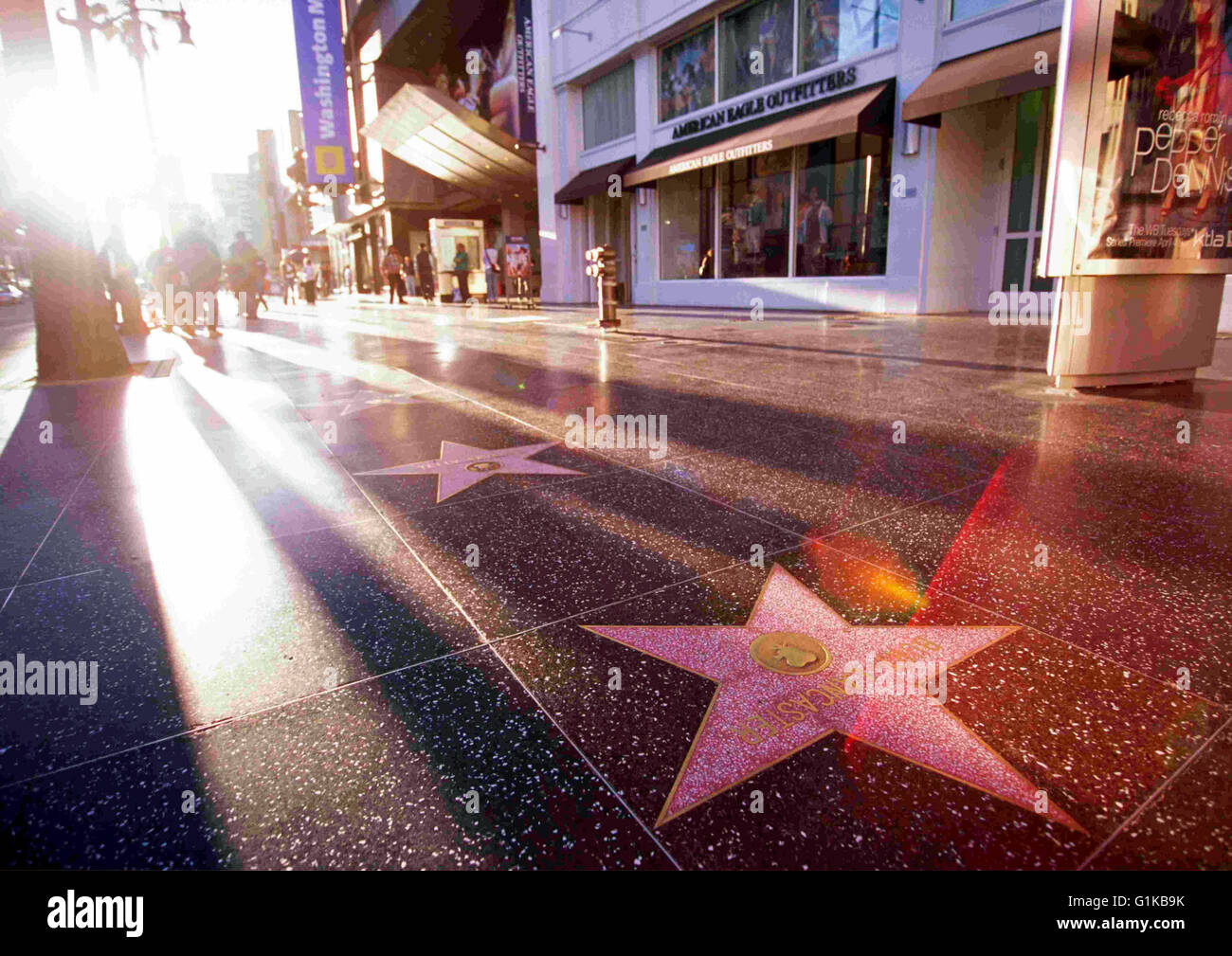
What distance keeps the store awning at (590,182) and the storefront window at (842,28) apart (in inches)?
243

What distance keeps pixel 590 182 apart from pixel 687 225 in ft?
11.9

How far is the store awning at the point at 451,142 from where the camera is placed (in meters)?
22.8

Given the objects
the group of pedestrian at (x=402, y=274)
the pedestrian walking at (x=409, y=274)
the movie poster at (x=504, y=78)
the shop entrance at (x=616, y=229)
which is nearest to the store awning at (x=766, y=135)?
the shop entrance at (x=616, y=229)

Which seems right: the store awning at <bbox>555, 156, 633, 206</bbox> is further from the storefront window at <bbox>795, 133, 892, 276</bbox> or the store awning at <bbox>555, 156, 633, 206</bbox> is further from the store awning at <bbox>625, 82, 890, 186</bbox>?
the storefront window at <bbox>795, 133, 892, 276</bbox>

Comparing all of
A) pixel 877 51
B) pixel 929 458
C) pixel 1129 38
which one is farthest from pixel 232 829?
pixel 877 51

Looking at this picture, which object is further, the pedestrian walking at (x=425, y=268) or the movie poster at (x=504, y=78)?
the pedestrian walking at (x=425, y=268)

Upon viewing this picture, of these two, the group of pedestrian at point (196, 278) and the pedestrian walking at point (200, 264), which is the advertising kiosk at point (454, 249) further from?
the pedestrian walking at point (200, 264)

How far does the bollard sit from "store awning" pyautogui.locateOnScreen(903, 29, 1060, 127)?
5593 millimetres

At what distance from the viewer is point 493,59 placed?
29719 millimetres

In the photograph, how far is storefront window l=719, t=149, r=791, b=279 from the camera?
16.0 metres

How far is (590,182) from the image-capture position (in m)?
20.9

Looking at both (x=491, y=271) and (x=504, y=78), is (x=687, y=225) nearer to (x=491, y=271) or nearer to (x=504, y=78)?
(x=491, y=271)

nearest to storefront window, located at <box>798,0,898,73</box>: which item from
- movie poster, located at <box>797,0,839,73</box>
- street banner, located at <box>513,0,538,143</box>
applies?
movie poster, located at <box>797,0,839,73</box>

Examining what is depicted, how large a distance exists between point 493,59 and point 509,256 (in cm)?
1301
